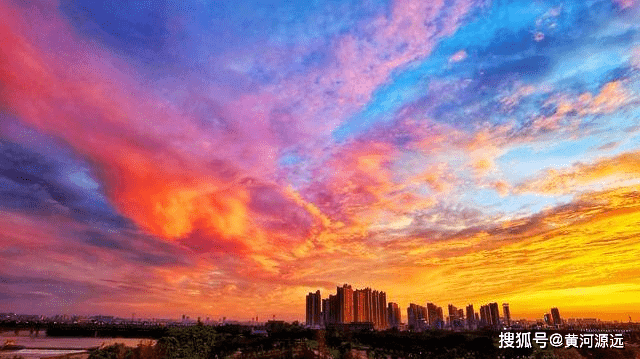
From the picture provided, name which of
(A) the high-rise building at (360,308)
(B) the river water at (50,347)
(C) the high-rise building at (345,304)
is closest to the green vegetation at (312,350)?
(B) the river water at (50,347)

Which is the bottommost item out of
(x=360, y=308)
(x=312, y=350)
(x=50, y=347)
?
(x=50, y=347)

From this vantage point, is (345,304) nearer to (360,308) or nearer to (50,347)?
(360,308)

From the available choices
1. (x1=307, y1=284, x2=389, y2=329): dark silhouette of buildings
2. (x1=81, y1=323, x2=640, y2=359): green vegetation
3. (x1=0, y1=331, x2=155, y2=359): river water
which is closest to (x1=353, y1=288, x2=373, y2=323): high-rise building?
(x1=307, y1=284, x2=389, y2=329): dark silhouette of buildings

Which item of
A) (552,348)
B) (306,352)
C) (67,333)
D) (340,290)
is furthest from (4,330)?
(552,348)

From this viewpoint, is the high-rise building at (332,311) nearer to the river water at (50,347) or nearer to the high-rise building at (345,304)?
the high-rise building at (345,304)

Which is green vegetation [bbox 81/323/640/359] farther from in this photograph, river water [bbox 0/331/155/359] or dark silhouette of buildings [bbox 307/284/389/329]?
dark silhouette of buildings [bbox 307/284/389/329]

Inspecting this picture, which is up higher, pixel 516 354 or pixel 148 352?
pixel 148 352

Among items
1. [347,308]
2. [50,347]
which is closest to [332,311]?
[347,308]

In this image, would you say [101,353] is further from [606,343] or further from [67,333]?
[67,333]
